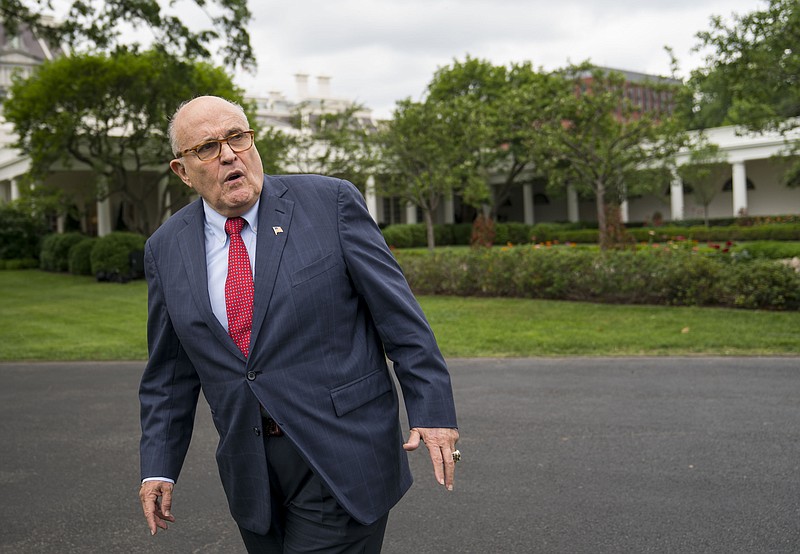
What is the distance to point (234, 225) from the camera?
2.38 m

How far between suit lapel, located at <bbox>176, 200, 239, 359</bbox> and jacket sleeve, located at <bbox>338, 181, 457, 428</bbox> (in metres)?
0.39

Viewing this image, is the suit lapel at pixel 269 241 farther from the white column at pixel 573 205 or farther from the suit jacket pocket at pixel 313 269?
the white column at pixel 573 205

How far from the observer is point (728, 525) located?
159 inches

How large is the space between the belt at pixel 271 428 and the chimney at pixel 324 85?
231 feet

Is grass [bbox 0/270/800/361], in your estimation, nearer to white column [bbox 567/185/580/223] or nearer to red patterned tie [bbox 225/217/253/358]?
red patterned tie [bbox 225/217/253/358]

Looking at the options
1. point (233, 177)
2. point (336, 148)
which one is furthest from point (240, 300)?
point (336, 148)

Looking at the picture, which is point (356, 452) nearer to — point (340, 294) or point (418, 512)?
point (340, 294)

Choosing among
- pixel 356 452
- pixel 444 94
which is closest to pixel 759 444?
pixel 356 452

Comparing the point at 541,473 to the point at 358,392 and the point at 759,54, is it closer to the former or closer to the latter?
the point at 358,392

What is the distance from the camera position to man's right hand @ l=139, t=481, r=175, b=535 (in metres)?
2.47

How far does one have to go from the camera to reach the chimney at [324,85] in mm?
70625

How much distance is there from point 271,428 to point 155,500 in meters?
0.48

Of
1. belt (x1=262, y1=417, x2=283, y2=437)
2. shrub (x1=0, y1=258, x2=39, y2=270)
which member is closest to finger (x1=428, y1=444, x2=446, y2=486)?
belt (x1=262, y1=417, x2=283, y2=437)

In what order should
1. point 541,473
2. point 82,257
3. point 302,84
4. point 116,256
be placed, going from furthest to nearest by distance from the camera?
1. point 302,84
2. point 82,257
3. point 116,256
4. point 541,473
